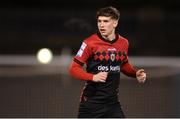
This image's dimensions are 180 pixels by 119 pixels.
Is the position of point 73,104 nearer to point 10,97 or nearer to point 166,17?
point 10,97

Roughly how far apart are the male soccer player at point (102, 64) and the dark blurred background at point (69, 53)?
101 cm

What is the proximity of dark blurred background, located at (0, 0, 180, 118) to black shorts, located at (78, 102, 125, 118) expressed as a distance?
991mm

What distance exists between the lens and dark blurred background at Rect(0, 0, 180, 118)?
561 centimetres

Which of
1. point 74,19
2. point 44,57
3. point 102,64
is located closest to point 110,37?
point 102,64

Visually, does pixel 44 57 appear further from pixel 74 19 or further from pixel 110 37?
pixel 74 19

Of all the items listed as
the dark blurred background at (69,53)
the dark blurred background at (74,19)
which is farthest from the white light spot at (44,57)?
the dark blurred background at (74,19)

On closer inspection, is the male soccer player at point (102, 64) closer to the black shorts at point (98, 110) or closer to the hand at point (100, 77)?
the black shorts at point (98, 110)

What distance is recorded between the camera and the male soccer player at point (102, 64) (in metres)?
4.40

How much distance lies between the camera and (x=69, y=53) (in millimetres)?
11031

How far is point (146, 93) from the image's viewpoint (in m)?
5.68

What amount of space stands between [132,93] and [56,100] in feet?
2.35

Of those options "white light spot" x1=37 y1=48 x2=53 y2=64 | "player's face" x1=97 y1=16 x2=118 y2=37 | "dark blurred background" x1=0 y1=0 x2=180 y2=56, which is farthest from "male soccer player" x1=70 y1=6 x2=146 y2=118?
"dark blurred background" x1=0 y1=0 x2=180 y2=56

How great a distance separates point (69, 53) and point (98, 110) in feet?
21.6

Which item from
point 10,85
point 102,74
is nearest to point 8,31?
point 10,85
